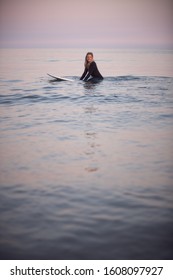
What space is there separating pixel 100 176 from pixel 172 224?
1.49 metres

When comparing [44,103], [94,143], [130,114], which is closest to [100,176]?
[94,143]

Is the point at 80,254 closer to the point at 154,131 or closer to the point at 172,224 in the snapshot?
the point at 172,224

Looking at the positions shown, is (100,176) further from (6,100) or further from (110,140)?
(6,100)

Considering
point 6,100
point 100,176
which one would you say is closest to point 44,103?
point 6,100

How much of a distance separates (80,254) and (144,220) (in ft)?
2.92

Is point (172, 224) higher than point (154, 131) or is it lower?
lower

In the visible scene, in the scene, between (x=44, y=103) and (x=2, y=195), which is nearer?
(x=2, y=195)

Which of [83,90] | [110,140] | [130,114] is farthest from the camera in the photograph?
[83,90]

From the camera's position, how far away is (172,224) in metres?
3.26

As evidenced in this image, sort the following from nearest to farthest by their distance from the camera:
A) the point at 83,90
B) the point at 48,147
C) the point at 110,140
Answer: the point at 48,147
the point at 110,140
the point at 83,90

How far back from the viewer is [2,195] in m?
3.96
